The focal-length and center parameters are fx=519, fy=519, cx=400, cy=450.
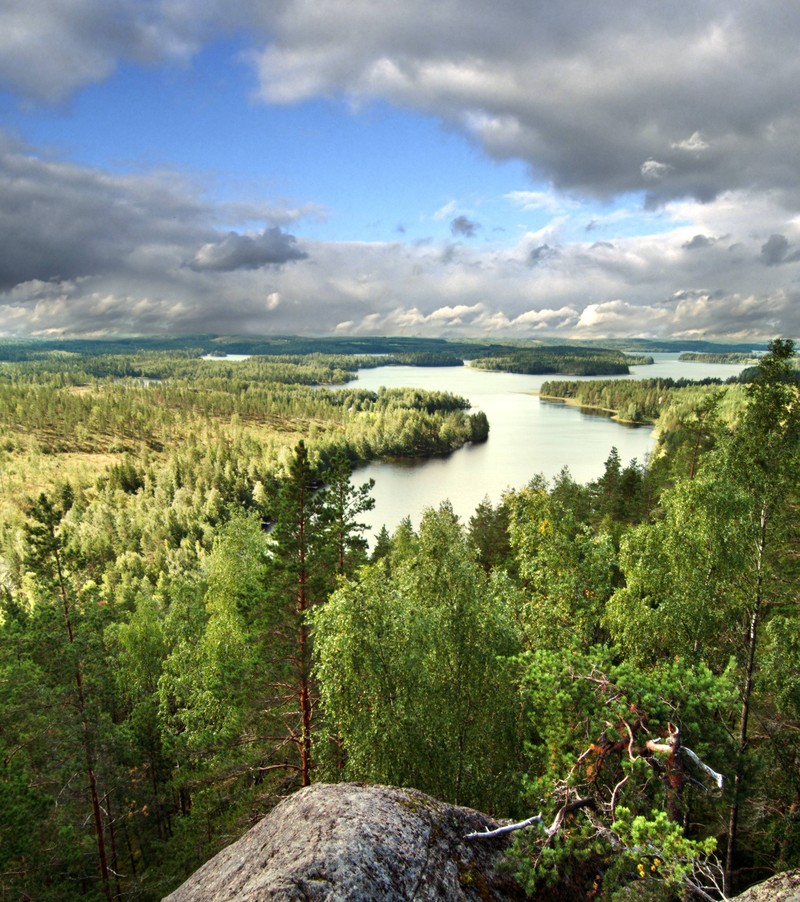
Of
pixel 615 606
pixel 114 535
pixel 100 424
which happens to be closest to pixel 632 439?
pixel 114 535

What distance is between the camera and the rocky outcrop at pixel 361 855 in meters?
4.89

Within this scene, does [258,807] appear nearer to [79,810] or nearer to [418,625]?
[79,810]

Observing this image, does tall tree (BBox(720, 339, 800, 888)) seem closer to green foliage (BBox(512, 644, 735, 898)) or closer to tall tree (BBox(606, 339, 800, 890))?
tall tree (BBox(606, 339, 800, 890))

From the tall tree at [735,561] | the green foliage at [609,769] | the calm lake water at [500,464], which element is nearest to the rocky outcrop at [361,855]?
the green foliage at [609,769]

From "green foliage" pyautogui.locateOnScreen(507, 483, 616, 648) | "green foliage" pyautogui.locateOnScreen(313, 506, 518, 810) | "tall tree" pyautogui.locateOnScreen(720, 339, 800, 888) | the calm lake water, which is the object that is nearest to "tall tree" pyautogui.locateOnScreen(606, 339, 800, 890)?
"tall tree" pyautogui.locateOnScreen(720, 339, 800, 888)

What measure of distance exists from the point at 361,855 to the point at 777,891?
403 centimetres

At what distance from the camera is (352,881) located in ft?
15.9

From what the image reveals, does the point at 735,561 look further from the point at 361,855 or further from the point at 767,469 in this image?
the point at 361,855

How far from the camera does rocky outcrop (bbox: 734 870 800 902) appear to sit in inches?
191

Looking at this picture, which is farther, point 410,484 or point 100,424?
point 100,424

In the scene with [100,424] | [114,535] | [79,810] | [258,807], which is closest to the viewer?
[258,807]

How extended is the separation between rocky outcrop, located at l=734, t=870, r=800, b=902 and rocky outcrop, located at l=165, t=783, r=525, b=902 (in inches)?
88.3

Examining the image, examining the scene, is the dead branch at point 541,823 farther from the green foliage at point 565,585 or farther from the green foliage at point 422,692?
the green foliage at point 565,585

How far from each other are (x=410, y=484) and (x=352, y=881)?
8626 centimetres
